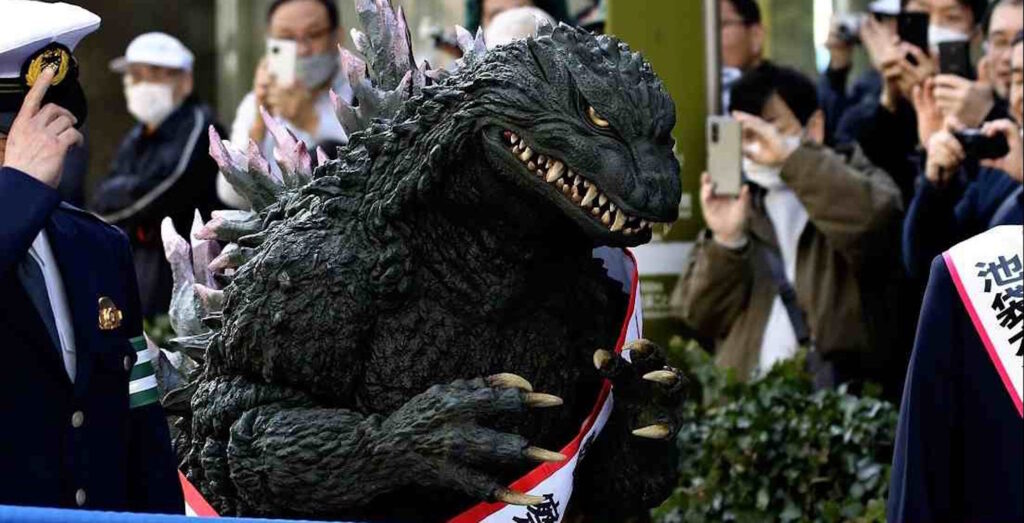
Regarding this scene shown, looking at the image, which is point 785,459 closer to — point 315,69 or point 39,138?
point 39,138

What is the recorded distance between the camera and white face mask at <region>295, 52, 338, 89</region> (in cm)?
886

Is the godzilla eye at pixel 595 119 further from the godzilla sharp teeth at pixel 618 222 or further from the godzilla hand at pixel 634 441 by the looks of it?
the godzilla hand at pixel 634 441

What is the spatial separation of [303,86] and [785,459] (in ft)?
11.1

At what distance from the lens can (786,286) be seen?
7855 millimetres

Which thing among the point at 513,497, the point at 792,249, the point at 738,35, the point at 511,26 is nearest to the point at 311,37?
the point at 738,35

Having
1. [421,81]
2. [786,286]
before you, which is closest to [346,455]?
[421,81]

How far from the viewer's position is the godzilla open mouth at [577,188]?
3930mm

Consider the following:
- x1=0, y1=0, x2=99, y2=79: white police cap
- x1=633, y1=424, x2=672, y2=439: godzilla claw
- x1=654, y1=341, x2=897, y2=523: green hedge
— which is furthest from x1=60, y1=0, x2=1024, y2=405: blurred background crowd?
x1=633, y1=424, x2=672, y2=439: godzilla claw

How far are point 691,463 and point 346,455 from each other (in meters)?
2.84

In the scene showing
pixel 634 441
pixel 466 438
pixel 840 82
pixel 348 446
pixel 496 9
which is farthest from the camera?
pixel 840 82

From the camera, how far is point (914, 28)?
781cm

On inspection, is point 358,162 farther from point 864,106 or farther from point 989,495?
point 864,106

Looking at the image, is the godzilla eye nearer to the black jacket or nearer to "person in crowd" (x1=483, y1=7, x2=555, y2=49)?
the black jacket

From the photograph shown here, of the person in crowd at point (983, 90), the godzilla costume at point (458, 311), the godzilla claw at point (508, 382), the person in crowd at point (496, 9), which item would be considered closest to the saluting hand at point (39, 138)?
the godzilla costume at point (458, 311)
